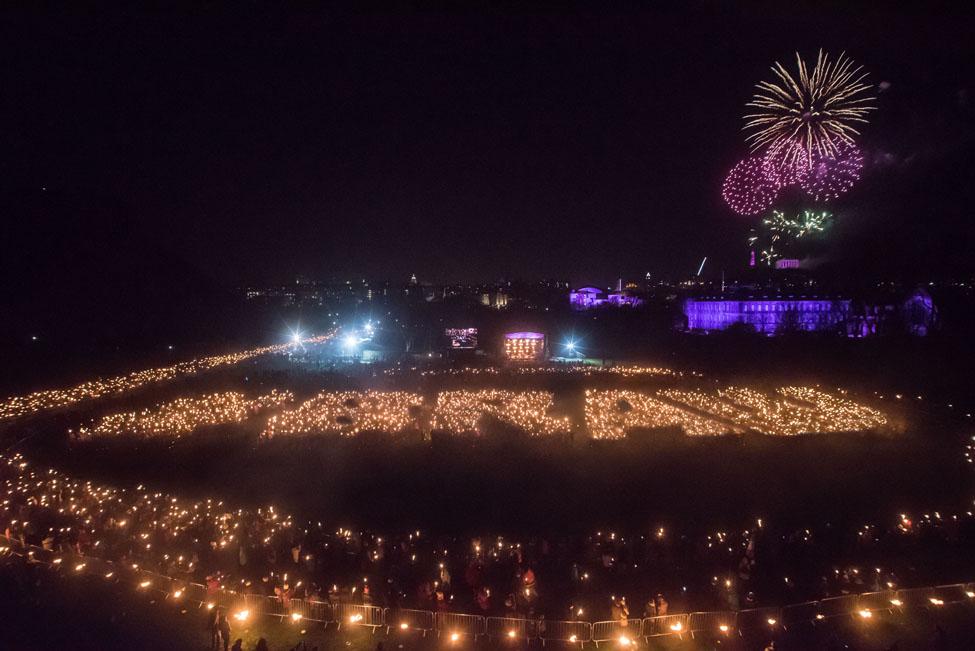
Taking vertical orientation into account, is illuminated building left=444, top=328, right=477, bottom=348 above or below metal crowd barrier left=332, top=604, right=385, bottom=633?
above

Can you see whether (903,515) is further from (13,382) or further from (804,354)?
(13,382)

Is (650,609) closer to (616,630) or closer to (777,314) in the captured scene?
(616,630)

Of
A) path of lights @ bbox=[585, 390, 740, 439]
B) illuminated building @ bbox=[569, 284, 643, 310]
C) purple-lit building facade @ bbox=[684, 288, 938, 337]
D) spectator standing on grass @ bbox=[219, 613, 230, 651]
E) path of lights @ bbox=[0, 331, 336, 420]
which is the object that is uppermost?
illuminated building @ bbox=[569, 284, 643, 310]

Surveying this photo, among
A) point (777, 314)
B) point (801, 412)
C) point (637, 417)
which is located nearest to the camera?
point (637, 417)

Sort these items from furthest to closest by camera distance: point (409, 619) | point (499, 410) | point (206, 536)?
point (499, 410)
point (206, 536)
point (409, 619)

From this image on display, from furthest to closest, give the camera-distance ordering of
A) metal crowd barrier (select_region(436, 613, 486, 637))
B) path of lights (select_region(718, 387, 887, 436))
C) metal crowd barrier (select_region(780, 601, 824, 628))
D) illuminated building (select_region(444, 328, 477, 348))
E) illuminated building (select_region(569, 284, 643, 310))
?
illuminated building (select_region(569, 284, 643, 310)), illuminated building (select_region(444, 328, 477, 348)), path of lights (select_region(718, 387, 887, 436)), metal crowd barrier (select_region(780, 601, 824, 628)), metal crowd barrier (select_region(436, 613, 486, 637))

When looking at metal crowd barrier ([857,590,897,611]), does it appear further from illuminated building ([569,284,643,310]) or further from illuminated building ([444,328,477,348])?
illuminated building ([569,284,643,310])

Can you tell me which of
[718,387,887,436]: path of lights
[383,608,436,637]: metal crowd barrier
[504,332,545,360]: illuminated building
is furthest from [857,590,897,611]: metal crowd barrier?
[504,332,545,360]: illuminated building

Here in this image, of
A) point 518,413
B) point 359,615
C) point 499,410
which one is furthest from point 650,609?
point 499,410

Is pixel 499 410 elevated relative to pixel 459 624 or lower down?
elevated
